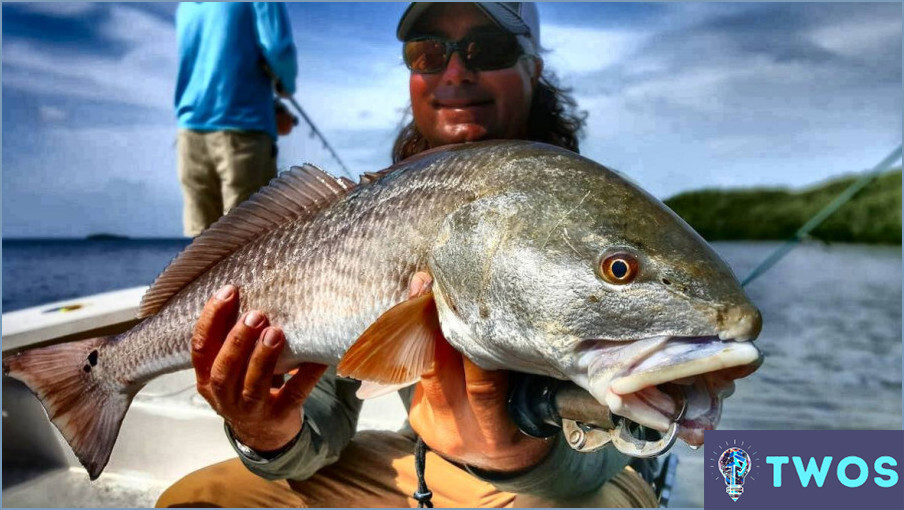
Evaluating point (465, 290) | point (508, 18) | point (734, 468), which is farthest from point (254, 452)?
point (508, 18)

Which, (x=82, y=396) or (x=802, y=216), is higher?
(x=802, y=216)

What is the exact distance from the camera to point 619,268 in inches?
45.2

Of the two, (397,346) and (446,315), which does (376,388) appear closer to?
(397,346)

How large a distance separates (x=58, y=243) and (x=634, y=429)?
5241 cm

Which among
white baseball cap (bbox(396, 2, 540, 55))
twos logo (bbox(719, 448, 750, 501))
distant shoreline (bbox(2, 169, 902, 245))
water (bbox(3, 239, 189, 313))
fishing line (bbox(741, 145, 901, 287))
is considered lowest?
water (bbox(3, 239, 189, 313))

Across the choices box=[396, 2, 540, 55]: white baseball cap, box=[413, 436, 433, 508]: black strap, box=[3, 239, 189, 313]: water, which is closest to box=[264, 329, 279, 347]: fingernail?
box=[413, 436, 433, 508]: black strap

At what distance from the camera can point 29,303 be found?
18984 millimetres

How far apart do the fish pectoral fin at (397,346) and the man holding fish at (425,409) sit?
1.01 feet

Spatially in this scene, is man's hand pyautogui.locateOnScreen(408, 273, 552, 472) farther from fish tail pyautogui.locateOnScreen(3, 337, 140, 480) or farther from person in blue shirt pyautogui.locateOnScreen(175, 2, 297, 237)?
person in blue shirt pyautogui.locateOnScreen(175, 2, 297, 237)

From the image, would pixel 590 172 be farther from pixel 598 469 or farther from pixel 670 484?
pixel 670 484

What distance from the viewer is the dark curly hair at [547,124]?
2.64m

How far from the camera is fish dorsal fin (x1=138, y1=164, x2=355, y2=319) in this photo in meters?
1.66

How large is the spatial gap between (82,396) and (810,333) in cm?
1391

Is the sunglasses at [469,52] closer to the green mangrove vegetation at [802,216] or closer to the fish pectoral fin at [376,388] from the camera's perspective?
the fish pectoral fin at [376,388]
